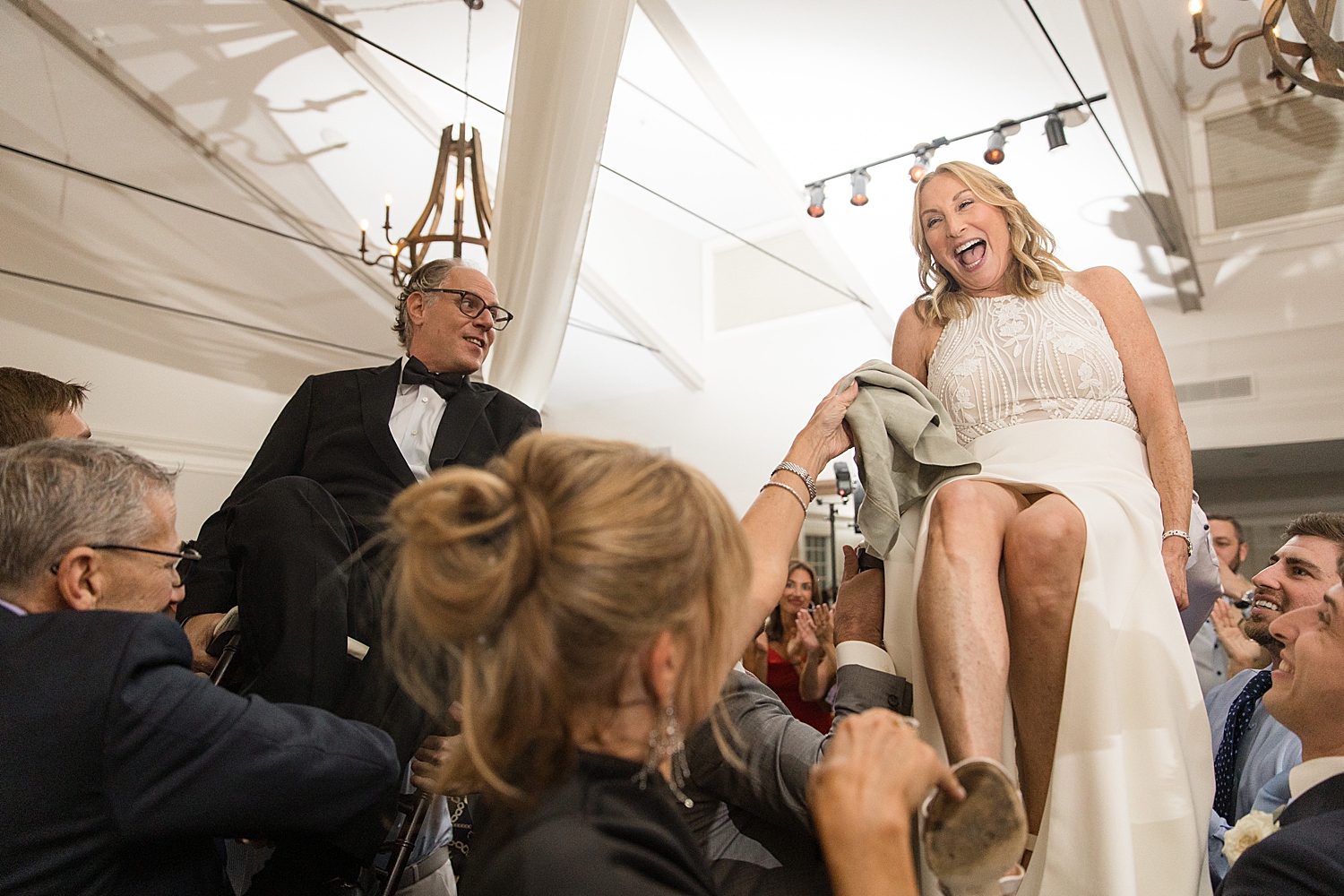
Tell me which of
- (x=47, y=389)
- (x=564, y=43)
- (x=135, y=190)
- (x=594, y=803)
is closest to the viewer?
(x=594, y=803)

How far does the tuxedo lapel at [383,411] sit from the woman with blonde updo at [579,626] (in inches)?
49.9

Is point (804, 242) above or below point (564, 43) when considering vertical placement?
above

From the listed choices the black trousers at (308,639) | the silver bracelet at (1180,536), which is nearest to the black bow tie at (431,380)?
the black trousers at (308,639)

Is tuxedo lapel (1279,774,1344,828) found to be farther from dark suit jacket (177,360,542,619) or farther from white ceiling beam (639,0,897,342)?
white ceiling beam (639,0,897,342)

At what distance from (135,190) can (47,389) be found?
530cm

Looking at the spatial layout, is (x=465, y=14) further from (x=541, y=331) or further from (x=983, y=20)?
(x=541, y=331)

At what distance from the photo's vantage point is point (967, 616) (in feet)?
4.63

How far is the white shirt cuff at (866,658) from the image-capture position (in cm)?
164

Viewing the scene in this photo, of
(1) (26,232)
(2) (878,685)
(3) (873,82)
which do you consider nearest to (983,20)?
(3) (873,82)

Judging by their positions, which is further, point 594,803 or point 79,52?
point 79,52

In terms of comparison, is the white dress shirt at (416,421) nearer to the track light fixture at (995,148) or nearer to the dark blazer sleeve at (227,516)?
the dark blazer sleeve at (227,516)

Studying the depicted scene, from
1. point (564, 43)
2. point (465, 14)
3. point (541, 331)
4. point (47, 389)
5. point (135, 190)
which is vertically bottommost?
point (47, 389)

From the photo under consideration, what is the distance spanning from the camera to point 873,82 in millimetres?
5668

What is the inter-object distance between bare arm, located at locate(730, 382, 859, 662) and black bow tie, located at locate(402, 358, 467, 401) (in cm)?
104
